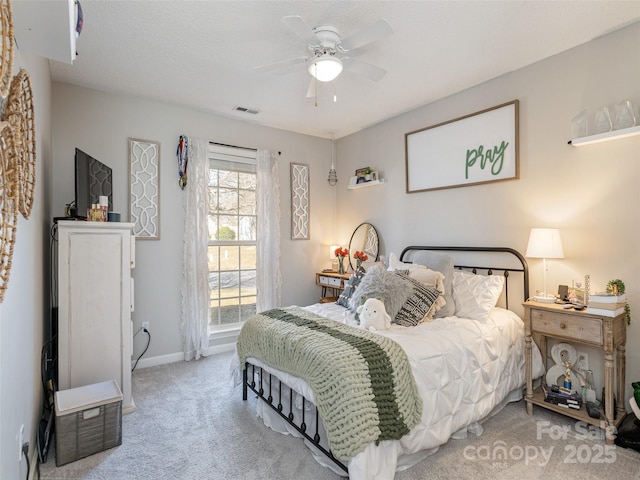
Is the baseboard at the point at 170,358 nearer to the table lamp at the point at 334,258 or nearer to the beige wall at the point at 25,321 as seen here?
the beige wall at the point at 25,321

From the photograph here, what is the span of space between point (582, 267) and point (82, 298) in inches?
144

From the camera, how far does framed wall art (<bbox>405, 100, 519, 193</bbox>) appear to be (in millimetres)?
2928

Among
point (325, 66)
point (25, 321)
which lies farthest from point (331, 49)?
point (25, 321)

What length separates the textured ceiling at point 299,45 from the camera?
2078 mm

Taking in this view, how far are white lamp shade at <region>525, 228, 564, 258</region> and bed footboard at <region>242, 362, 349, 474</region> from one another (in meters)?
1.92

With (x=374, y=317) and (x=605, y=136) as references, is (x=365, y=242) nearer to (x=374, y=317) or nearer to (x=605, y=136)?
(x=374, y=317)

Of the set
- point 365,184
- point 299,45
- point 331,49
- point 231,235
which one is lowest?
point 231,235

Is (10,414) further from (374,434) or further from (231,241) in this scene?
(231,241)

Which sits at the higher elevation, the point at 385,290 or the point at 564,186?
→ the point at 564,186

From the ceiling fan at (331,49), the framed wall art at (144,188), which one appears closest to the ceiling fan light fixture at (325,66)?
the ceiling fan at (331,49)

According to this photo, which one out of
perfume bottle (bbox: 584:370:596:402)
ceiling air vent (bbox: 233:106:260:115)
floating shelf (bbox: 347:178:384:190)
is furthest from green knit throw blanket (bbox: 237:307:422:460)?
ceiling air vent (bbox: 233:106:260:115)

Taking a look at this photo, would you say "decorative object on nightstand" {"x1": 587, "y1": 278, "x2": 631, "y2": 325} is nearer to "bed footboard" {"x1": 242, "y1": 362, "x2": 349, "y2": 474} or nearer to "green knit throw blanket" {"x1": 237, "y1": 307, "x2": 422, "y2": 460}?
"green knit throw blanket" {"x1": 237, "y1": 307, "x2": 422, "y2": 460}

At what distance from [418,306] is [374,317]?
425 millimetres

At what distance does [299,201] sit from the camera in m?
4.53
